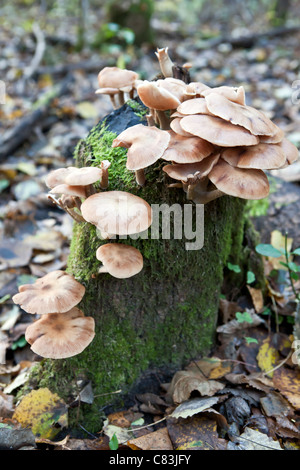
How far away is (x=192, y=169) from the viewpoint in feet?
8.39

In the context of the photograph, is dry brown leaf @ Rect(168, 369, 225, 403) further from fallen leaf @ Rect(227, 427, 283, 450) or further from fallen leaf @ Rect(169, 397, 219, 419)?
fallen leaf @ Rect(227, 427, 283, 450)

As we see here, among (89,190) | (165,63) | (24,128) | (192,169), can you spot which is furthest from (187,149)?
(24,128)

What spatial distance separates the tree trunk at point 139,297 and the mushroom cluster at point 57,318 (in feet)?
0.73

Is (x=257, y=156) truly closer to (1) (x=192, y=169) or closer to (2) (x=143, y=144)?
(1) (x=192, y=169)

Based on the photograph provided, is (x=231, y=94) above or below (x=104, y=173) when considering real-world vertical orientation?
above

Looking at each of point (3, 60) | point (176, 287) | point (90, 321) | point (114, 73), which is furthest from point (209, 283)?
point (3, 60)

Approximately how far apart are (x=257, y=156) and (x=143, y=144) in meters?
0.75

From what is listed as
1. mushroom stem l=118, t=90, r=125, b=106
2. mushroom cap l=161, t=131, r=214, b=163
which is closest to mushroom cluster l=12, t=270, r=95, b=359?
mushroom cap l=161, t=131, r=214, b=163

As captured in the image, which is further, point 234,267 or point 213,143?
point 234,267

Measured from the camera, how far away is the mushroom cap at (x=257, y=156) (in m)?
2.43

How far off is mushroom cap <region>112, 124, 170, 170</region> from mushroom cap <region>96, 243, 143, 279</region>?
1.89 feet

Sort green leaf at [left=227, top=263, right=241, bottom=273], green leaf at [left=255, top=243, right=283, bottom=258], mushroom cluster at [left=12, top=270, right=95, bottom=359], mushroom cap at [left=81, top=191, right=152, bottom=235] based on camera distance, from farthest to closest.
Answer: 1. green leaf at [left=227, top=263, right=241, bottom=273]
2. green leaf at [left=255, top=243, right=283, bottom=258]
3. mushroom cluster at [left=12, top=270, right=95, bottom=359]
4. mushroom cap at [left=81, top=191, right=152, bottom=235]

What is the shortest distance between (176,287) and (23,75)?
9.48 metres

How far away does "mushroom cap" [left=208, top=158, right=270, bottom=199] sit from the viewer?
2.40 meters
